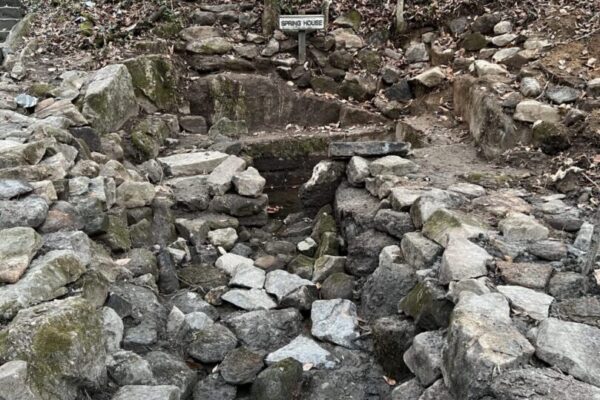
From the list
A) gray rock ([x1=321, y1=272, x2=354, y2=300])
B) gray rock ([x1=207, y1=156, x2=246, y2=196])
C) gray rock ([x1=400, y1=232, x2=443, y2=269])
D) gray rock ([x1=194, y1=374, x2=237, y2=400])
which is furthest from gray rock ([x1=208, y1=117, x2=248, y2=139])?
gray rock ([x1=194, y1=374, x2=237, y2=400])

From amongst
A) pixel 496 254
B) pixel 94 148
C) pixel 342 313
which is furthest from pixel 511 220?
pixel 94 148

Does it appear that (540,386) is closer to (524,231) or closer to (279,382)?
(279,382)

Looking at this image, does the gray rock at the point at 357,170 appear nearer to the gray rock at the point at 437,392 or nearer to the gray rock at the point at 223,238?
the gray rock at the point at 223,238

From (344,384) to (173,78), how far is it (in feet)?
18.7

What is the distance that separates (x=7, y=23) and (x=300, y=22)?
436 centimetres

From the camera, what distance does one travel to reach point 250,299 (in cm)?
448

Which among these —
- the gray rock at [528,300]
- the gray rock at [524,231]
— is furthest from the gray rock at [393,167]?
the gray rock at [528,300]

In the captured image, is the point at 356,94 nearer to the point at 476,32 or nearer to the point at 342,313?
the point at 476,32

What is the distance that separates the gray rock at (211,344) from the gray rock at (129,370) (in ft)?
1.63

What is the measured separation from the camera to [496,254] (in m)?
3.67

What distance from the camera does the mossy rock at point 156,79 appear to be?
7.49m

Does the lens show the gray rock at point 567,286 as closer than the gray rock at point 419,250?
Yes

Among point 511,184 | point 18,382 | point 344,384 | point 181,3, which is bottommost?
point 344,384

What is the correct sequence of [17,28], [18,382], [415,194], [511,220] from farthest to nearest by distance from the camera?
[17,28] → [415,194] → [511,220] → [18,382]
